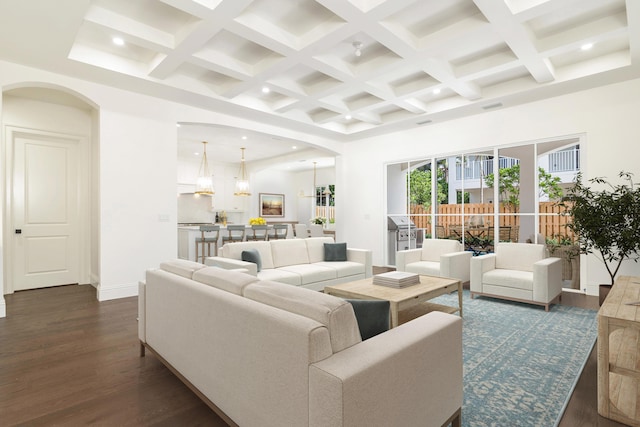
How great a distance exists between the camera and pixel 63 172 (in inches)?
215

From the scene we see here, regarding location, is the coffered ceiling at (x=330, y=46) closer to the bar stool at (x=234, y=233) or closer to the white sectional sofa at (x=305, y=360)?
the bar stool at (x=234, y=233)

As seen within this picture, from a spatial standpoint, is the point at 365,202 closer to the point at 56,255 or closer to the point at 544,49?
the point at 544,49

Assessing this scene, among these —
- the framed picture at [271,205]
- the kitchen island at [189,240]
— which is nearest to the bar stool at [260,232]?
the kitchen island at [189,240]

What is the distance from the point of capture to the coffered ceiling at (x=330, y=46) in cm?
316

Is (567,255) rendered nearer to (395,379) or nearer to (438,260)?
(438,260)

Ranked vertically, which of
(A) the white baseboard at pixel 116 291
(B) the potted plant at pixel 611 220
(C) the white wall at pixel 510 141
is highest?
(C) the white wall at pixel 510 141

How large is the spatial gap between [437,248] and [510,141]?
207 cm

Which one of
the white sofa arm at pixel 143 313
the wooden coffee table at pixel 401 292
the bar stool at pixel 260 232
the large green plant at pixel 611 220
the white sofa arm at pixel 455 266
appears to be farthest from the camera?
the bar stool at pixel 260 232

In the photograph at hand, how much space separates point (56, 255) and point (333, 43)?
5206 mm

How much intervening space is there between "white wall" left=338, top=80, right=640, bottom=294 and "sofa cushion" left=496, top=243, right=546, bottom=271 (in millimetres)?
920

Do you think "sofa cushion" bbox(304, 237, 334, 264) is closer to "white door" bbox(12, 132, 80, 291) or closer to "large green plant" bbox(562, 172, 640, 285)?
"large green plant" bbox(562, 172, 640, 285)

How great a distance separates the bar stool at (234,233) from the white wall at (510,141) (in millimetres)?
2320

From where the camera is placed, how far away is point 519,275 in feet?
14.0

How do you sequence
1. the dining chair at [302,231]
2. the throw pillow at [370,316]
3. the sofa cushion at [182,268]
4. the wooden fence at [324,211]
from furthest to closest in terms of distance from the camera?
1. the wooden fence at [324,211]
2. the dining chair at [302,231]
3. the sofa cushion at [182,268]
4. the throw pillow at [370,316]
